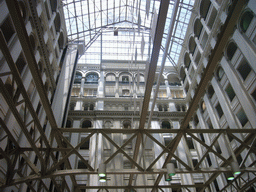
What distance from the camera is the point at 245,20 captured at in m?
Result: 18.5

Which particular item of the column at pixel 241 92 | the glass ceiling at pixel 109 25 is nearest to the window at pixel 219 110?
the column at pixel 241 92

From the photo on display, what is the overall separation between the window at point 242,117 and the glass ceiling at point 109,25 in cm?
1609

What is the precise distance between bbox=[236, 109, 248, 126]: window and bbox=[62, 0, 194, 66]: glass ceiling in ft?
52.8

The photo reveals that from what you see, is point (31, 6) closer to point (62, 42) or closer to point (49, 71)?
point (49, 71)

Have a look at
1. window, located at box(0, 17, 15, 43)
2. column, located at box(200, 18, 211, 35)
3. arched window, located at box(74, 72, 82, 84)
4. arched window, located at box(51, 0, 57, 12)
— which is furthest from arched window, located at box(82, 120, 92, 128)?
column, located at box(200, 18, 211, 35)

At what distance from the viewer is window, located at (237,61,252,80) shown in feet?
62.5

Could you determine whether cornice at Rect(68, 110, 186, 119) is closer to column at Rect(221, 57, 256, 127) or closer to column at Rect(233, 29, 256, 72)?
column at Rect(221, 57, 256, 127)

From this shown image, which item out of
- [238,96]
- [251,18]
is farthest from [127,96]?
[251,18]

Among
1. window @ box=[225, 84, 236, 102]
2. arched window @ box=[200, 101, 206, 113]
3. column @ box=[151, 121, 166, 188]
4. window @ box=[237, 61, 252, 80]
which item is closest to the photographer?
window @ box=[237, 61, 252, 80]

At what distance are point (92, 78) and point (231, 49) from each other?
2180 centimetres

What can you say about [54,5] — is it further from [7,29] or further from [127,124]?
[127,124]

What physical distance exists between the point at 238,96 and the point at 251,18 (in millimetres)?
6582

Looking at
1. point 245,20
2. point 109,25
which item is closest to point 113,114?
point 109,25

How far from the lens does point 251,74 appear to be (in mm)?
17922
